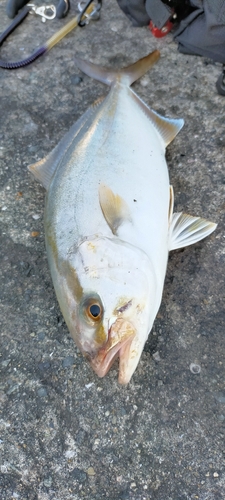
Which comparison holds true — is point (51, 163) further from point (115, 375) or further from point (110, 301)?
Answer: point (115, 375)

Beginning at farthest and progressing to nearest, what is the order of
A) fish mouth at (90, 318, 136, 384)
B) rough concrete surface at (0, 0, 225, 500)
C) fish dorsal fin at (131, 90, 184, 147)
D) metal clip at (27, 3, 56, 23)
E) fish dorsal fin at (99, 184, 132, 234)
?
metal clip at (27, 3, 56, 23), fish dorsal fin at (131, 90, 184, 147), fish dorsal fin at (99, 184, 132, 234), rough concrete surface at (0, 0, 225, 500), fish mouth at (90, 318, 136, 384)

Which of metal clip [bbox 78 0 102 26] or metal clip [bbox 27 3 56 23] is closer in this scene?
metal clip [bbox 78 0 102 26]

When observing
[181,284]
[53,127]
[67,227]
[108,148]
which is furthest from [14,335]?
[53,127]

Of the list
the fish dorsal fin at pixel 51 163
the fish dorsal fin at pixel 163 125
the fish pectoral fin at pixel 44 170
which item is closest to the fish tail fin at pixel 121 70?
the fish dorsal fin at pixel 163 125

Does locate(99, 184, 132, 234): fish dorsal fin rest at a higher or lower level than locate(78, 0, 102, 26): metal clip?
lower

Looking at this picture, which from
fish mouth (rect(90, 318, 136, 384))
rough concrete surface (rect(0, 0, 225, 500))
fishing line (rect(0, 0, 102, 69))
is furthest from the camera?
fishing line (rect(0, 0, 102, 69))

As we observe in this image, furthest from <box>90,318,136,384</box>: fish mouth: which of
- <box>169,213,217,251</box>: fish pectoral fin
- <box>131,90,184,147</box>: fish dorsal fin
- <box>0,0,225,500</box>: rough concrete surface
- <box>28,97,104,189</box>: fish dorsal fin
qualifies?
<box>131,90,184,147</box>: fish dorsal fin

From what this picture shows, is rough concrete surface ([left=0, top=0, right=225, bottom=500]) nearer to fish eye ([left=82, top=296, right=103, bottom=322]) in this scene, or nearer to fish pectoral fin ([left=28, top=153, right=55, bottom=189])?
fish pectoral fin ([left=28, top=153, right=55, bottom=189])

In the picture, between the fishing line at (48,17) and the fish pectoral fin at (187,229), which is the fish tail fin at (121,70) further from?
the fish pectoral fin at (187,229)
